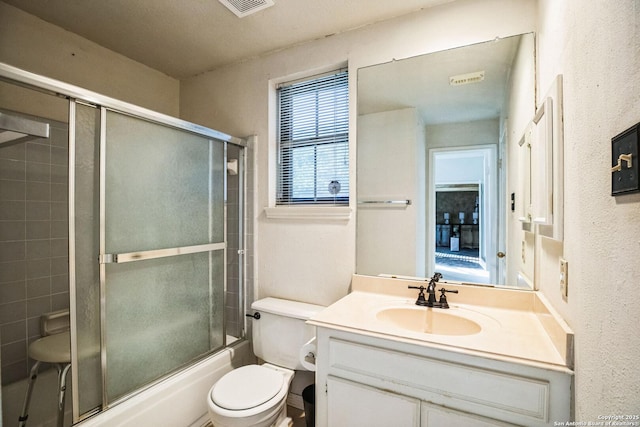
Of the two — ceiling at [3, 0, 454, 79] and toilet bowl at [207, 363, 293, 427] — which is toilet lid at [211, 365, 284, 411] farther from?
ceiling at [3, 0, 454, 79]

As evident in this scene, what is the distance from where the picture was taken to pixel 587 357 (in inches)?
28.6

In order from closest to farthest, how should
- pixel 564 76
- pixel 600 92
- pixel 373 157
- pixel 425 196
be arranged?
pixel 600 92, pixel 564 76, pixel 425 196, pixel 373 157

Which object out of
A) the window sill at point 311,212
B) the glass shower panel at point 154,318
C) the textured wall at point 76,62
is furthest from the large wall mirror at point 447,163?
the textured wall at point 76,62

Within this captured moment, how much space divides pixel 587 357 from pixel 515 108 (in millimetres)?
1159

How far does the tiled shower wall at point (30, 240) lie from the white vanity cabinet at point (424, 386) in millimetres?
1552

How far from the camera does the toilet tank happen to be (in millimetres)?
1710

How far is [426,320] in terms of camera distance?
1.40 meters

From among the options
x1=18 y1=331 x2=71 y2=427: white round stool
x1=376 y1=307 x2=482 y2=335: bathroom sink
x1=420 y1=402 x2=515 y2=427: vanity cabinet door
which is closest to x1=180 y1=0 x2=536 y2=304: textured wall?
x1=376 y1=307 x2=482 y2=335: bathroom sink

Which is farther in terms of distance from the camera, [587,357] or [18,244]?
[18,244]

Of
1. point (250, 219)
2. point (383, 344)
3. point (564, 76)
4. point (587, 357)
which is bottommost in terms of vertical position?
point (383, 344)

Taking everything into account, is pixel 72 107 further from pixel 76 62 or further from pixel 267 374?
pixel 267 374

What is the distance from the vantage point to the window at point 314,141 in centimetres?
188

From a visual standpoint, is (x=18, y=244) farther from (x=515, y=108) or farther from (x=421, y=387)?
(x=515, y=108)

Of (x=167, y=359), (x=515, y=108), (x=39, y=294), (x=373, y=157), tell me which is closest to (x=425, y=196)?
(x=373, y=157)
